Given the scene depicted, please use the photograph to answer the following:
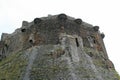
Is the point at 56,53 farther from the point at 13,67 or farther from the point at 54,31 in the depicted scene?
the point at 13,67

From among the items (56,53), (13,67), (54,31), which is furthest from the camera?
(54,31)

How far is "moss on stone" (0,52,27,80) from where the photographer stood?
53.3 feet

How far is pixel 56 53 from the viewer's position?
17000 millimetres

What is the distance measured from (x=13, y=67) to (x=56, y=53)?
2.83m

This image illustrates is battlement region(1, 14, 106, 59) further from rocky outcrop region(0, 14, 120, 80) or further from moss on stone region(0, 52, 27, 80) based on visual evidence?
moss on stone region(0, 52, 27, 80)

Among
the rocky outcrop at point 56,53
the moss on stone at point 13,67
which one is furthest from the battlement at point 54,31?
the moss on stone at point 13,67

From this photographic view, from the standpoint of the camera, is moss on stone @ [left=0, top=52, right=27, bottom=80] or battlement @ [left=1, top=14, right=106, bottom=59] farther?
battlement @ [left=1, top=14, right=106, bottom=59]

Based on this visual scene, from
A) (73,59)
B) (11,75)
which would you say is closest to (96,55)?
(73,59)

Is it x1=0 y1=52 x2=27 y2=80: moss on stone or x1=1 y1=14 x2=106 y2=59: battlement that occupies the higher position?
x1=1 y1=14 x2=106 y2=59: battlement

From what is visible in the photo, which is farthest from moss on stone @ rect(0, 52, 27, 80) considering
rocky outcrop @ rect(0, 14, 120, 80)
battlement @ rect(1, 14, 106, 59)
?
battlement @ rect(1, 14, 106, 59)

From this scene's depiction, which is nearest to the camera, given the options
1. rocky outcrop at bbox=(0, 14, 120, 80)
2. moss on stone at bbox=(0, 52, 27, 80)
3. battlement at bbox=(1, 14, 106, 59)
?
rocky outcrop at bbox=(0, 14, 120, 80)

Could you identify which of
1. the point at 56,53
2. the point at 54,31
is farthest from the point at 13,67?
the point at 54,31

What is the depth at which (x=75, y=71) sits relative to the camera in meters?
15.4

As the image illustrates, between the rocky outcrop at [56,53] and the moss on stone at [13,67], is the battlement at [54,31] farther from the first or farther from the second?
the moss on stone at [13,67]
